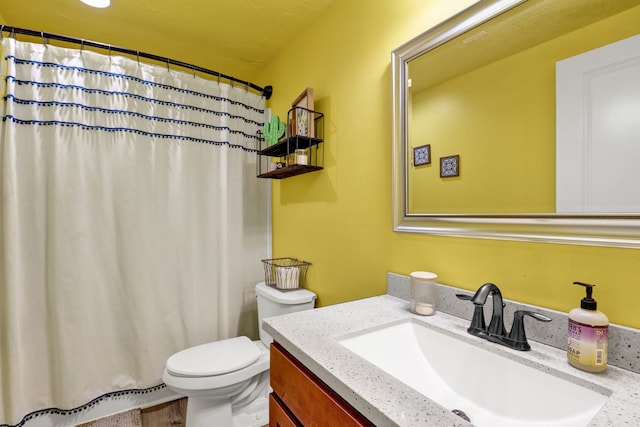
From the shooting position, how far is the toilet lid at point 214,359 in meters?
1.30

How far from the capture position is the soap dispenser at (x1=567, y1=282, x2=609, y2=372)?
23.3 inches

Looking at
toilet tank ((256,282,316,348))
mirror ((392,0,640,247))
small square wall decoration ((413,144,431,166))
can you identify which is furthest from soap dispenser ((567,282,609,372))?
toilet tank ((256,282,316,348))

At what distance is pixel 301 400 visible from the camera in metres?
0.71

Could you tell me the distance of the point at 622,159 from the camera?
0.64 meters

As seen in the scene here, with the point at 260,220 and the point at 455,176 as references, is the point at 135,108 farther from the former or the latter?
the point at 455,176

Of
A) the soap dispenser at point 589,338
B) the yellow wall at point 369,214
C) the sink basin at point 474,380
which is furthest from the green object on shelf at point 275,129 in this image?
the soap dispenser at point 589,338

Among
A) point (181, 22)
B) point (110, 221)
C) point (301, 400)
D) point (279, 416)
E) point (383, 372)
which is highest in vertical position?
point (181, 22)

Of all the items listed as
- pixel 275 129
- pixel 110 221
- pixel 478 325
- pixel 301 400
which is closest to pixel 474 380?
pixel 478 325

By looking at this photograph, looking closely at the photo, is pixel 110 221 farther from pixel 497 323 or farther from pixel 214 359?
pixel 497 323

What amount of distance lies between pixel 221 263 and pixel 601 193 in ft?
5.80

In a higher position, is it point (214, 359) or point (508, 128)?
point (508, 128)

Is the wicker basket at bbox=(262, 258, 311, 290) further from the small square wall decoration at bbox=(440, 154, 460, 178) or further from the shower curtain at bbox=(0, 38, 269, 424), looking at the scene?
the small square wall decoration at bbox=(440, 154, 460, 178)

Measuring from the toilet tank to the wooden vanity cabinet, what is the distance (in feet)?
2.16

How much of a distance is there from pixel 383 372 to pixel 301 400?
234 millimetres
